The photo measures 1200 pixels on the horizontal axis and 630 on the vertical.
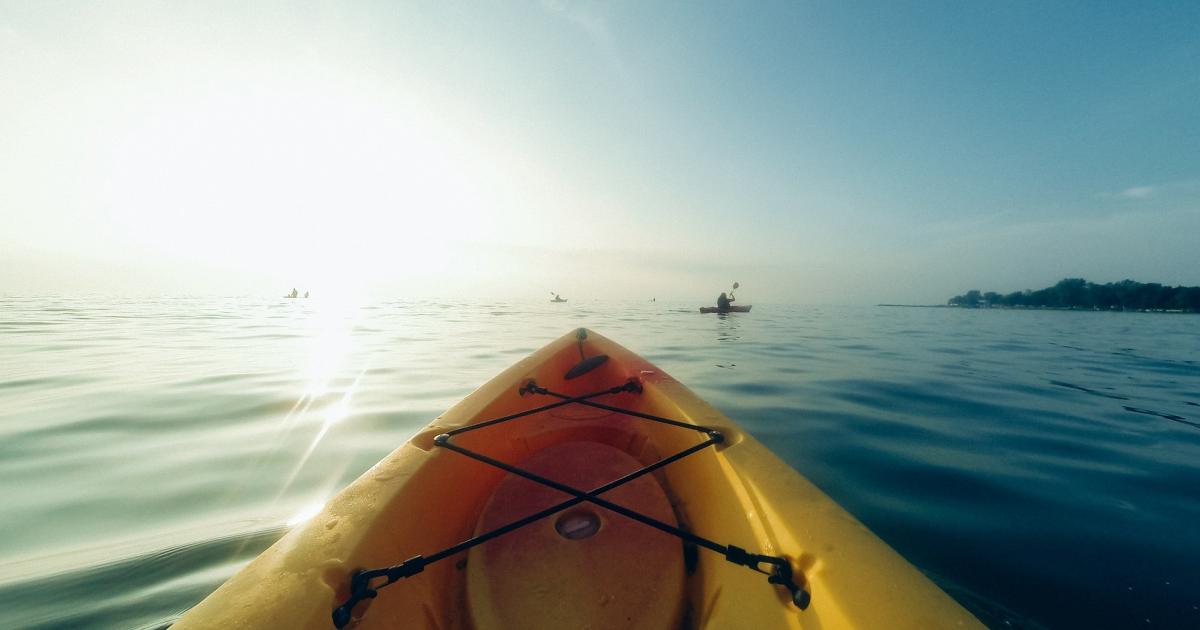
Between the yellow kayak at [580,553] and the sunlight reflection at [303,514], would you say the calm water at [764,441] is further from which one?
the yellow kayak at [580,553]

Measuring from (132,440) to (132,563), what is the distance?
240 centimetres

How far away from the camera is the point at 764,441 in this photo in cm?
377

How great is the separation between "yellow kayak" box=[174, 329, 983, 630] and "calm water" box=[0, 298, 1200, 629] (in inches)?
47.2

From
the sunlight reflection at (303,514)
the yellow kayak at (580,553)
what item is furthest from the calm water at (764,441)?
the yellow kayak at (580,553)

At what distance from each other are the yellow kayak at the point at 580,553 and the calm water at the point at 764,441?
120 cm

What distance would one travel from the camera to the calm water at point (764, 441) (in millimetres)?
1933

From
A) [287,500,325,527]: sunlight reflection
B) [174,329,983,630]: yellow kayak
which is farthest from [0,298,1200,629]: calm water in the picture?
[174,329,983,630]: yellow kayak

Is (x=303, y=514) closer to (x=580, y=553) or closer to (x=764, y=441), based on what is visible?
(x=580, y=553)

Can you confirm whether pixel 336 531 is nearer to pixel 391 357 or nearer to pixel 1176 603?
pixel 1176 603

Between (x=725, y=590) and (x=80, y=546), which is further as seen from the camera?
(x=80, y=546)

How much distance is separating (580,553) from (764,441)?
2669 millimetres

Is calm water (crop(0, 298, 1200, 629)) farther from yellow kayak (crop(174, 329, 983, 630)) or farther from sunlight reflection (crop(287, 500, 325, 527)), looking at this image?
yellow kayak (crop(174, 329, 983, 630))

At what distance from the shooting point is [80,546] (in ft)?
7.30

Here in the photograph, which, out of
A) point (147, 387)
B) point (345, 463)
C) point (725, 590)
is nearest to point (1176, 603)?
point (725, 590)
